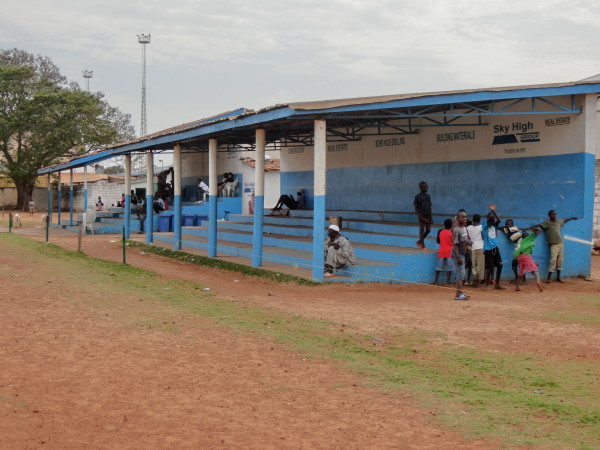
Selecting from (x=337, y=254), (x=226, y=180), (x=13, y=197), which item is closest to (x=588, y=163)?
(x=337, y=254)

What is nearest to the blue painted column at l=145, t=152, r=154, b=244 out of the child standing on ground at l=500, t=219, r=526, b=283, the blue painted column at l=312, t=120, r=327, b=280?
the blue painted column at l=312, t=120, r=327, b=280

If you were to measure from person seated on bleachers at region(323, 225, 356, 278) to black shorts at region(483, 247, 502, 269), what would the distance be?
2.86 m

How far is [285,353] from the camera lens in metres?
8.49

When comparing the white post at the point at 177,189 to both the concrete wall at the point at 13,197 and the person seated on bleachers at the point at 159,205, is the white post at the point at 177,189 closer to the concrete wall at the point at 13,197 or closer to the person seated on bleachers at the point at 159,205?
the person seated on bleachers at the point at 159,205

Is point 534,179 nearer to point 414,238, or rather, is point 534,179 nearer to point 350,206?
point 414,238

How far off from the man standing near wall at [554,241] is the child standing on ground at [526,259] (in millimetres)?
979

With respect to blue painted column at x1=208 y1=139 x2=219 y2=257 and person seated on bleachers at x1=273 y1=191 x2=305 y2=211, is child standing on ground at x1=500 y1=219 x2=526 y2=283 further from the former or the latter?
person seated on bleachers at x1=273 y1=191 x2=305 y2=211

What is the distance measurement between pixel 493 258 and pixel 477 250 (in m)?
0.39

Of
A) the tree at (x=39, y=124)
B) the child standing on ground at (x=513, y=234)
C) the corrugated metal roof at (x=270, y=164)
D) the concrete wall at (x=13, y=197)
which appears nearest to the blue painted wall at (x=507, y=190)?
the child standing on ground at (x=513, y=234)

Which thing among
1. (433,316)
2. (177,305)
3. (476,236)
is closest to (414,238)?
(476,236)

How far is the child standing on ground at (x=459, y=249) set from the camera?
1319 centimetres

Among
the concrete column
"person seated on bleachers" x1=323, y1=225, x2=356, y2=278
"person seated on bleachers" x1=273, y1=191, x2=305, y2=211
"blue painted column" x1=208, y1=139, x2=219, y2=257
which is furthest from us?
"person seated on bleachers" x1=273, y1=191, x2=305, y2=211

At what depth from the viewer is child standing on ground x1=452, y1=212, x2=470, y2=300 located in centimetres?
1319

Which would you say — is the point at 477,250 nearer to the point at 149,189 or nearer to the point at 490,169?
the point at 490,169
